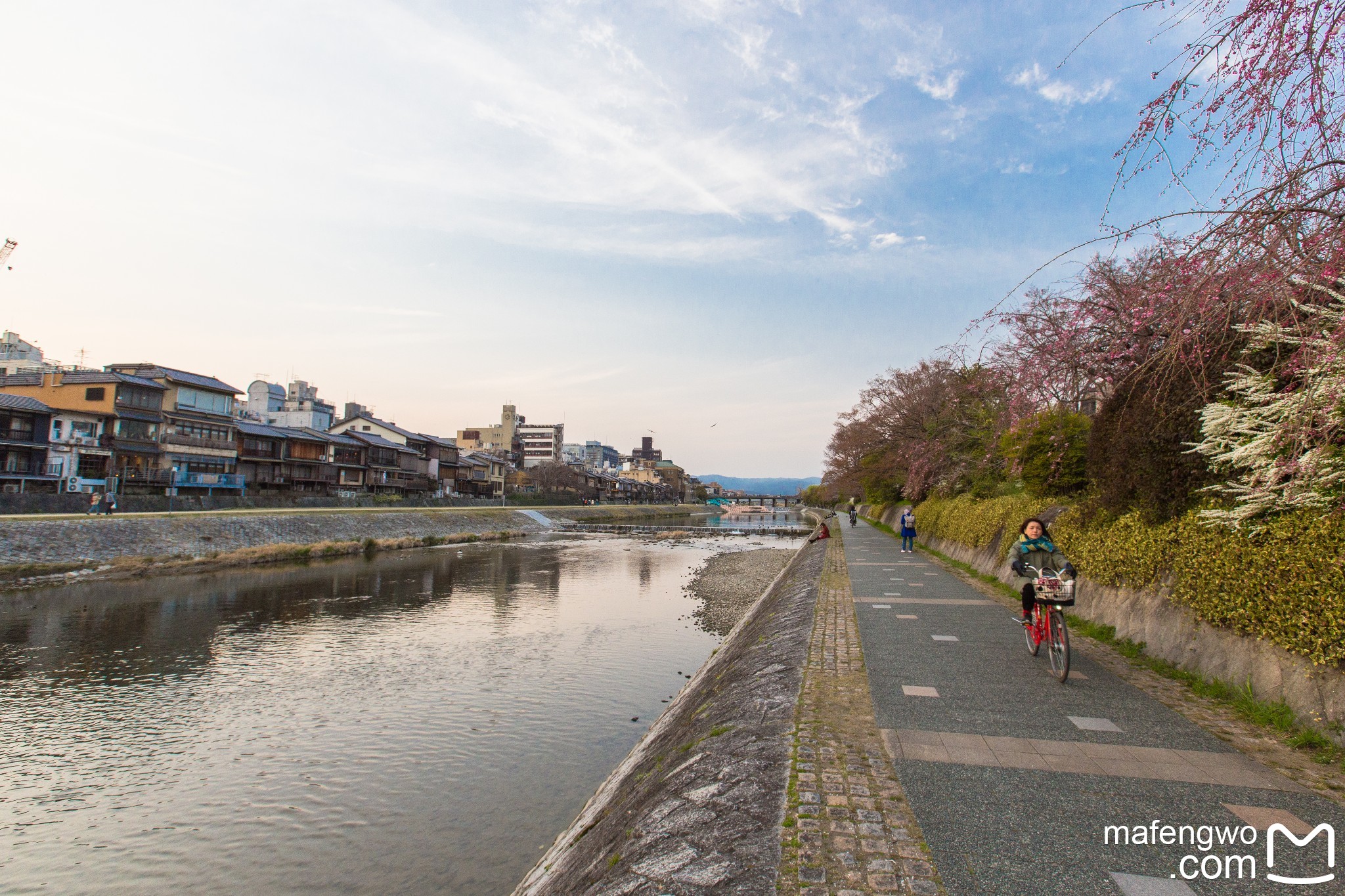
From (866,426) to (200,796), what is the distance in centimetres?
3594

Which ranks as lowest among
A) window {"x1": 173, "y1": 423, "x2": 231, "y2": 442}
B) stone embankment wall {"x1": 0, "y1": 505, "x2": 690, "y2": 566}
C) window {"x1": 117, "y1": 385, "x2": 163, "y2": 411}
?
stone embankment wall {"x1": 0, "y1": 505, "x2": 690, "y2": 566}

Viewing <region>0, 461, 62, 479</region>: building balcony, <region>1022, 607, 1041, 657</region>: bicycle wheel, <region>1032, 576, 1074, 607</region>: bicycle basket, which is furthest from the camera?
<region>0, 461, 62, 479</region>: building balcony

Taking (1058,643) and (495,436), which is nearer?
(1058,643)

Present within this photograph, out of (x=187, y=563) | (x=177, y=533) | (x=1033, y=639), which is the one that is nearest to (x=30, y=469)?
(x=177, y=533)

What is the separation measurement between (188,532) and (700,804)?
35.1 m

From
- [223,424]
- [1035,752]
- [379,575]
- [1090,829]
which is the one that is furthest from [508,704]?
[223,424]

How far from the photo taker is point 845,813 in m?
3.85

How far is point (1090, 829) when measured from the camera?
3.71m

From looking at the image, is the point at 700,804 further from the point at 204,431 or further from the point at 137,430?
the point at 204,431

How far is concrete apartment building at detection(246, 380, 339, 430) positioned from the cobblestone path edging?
245 feet

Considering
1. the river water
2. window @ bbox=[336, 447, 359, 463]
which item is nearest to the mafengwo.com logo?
the river water

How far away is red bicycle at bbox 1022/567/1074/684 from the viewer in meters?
6.70

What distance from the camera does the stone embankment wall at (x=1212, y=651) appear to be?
4992 millimetres

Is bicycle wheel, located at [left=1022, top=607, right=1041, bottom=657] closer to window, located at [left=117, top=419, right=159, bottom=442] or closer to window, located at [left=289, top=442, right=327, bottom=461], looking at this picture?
window, located at [left=117, top=419, right=159, bottom=442]
